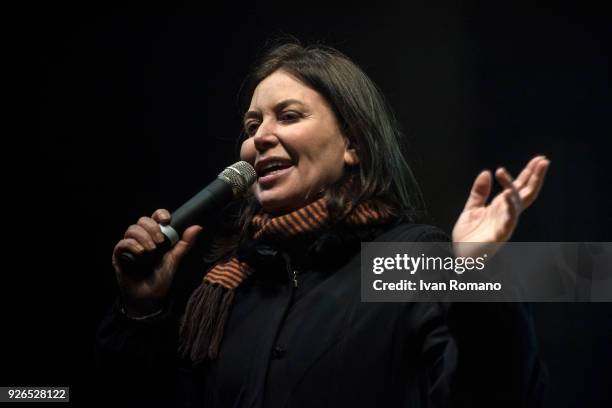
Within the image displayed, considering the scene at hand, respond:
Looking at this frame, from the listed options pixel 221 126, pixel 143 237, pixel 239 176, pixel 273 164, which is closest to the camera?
pixel 143 237

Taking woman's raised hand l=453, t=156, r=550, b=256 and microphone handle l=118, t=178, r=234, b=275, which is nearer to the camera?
woman's raised hand l=453, t=156, r=550, b=256

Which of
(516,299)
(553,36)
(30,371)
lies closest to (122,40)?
(30,371)

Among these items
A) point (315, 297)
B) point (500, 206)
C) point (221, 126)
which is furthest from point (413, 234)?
point (221, 126)

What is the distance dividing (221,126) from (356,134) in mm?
675

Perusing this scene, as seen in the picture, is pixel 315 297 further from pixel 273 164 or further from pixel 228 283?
pixel 273 164

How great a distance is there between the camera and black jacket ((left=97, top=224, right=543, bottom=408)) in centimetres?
104

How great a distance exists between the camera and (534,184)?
41.1 inches

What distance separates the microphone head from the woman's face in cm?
6

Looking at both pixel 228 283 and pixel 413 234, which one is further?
pixel 228 283

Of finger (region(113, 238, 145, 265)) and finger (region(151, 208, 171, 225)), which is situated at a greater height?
finger (region(151, 208, 171, 225))

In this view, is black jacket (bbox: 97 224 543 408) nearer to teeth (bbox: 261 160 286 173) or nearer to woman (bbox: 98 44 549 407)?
woman (bbox: 98 44 549 407)

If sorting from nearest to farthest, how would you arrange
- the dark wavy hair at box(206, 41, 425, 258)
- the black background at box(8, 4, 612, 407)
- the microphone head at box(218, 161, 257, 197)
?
the microphone head at box(218, 161, 257, 197) → the dark wavy hair at box(206, 41, 425, 258) → the black background at box(8, 4, 612, 407)

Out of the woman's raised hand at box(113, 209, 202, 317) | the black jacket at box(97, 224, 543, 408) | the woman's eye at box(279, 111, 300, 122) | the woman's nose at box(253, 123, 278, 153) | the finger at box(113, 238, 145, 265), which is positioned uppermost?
the woman's eye at box(279, 111, 300, 122)

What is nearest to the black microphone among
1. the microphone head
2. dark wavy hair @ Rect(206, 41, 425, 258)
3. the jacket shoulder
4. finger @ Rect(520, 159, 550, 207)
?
the microphone head
